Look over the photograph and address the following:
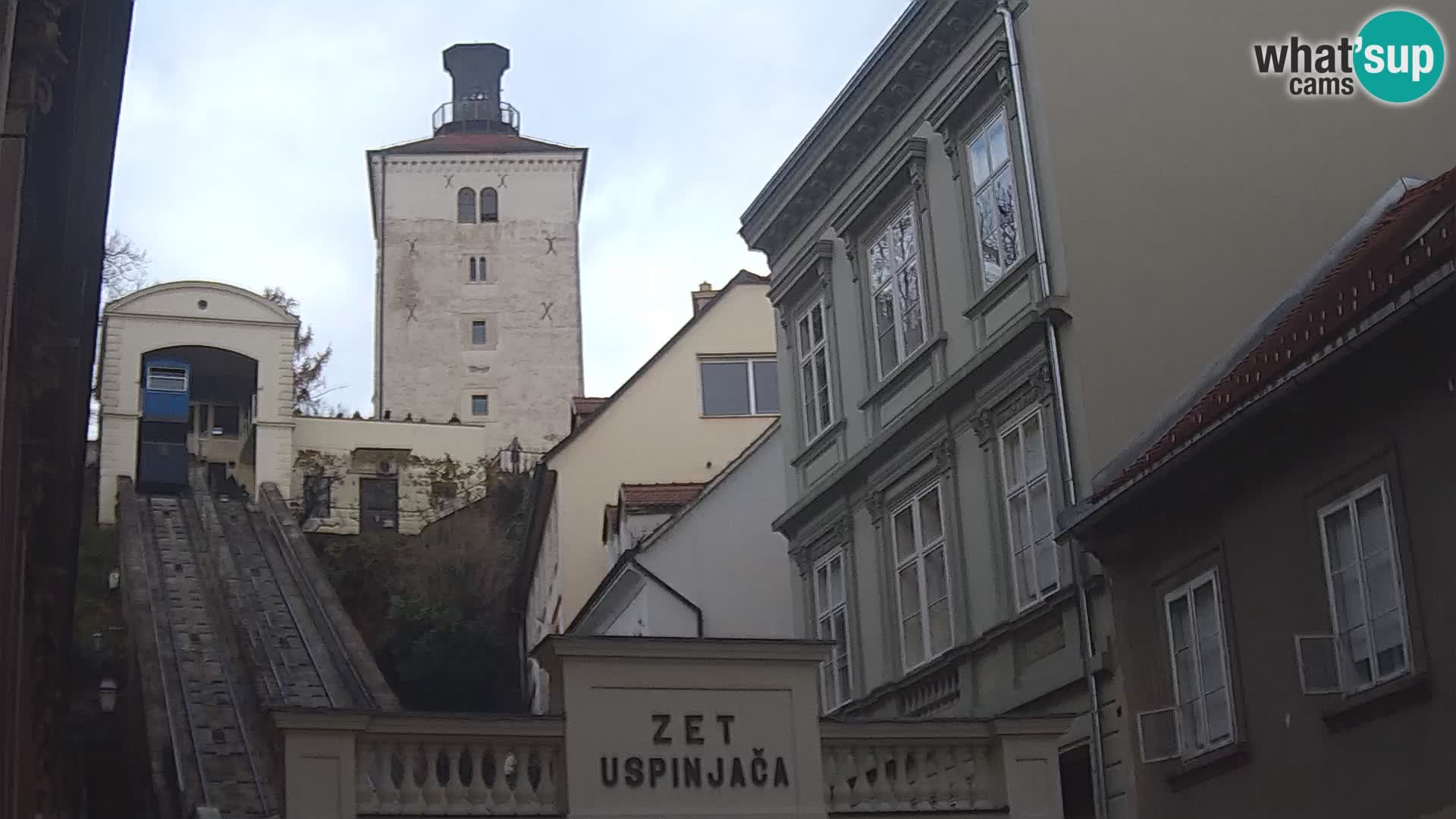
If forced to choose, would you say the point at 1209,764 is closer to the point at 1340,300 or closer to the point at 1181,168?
the point at 1340,300

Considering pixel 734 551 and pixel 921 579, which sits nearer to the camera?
pixel 921 579

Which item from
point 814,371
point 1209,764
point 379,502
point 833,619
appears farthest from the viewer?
point 379,502

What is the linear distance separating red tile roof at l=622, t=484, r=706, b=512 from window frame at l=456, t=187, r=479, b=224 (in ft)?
160

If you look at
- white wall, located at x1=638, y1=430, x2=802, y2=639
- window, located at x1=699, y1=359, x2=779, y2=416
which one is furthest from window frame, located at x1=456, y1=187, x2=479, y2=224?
white wall, located at x1=638, y1=430, x2=802, y2=639

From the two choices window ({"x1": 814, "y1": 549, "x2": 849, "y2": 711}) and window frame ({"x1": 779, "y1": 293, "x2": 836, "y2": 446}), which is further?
window frame ({"x1": 779, "y1": 293, "x2": 836, "y2": 446})

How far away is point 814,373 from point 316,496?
36698 millimetres

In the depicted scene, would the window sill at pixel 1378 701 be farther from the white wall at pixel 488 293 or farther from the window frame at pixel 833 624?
the white wall at pixel 488 293

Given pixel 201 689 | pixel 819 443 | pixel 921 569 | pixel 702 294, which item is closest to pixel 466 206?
pixel 702 294

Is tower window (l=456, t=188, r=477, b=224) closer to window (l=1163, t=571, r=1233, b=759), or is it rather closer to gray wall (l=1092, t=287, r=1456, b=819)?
gray wall (l=1092, t=287, r=1456, b=819)

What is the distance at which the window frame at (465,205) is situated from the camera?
269 ft

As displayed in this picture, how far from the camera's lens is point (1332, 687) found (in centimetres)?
1465

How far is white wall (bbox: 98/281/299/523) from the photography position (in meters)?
58.8

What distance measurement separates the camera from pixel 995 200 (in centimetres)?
2077

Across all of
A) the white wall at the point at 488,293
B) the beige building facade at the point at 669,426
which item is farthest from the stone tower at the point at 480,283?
the beige building facade at the point at 669,426
